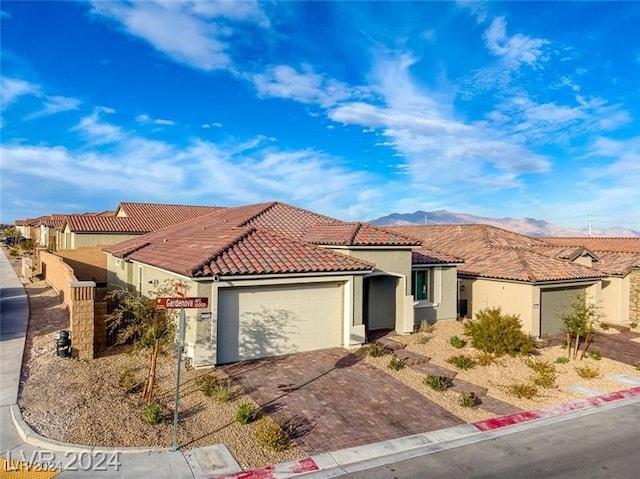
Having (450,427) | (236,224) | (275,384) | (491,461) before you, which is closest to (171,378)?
(275,384)

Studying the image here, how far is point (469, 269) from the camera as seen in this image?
74.0 feet

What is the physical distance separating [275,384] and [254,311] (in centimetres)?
286

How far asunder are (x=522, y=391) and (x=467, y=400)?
199cm

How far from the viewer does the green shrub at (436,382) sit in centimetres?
1246

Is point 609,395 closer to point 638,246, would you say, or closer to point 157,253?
point 157,253

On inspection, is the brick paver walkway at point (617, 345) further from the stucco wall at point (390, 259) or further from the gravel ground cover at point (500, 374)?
the stucco wall at point (390, 259)

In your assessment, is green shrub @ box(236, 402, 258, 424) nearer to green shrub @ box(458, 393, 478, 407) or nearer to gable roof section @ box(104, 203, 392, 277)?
gable roof section @ box(104, 203, 392, 277)

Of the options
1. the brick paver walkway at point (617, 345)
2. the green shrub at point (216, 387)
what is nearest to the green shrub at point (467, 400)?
the green shrub at point (216, 387)

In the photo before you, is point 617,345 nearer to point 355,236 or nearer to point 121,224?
point 355,236

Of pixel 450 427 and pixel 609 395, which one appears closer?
pixel 450 427

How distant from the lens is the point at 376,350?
49.8 feet

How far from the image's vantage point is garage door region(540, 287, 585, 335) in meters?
20.0

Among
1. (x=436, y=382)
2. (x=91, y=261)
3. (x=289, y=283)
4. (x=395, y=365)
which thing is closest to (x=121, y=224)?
(x=91, y=261)

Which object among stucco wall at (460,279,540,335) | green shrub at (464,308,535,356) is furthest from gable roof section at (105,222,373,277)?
stucco wall at (460,279,540,335)
